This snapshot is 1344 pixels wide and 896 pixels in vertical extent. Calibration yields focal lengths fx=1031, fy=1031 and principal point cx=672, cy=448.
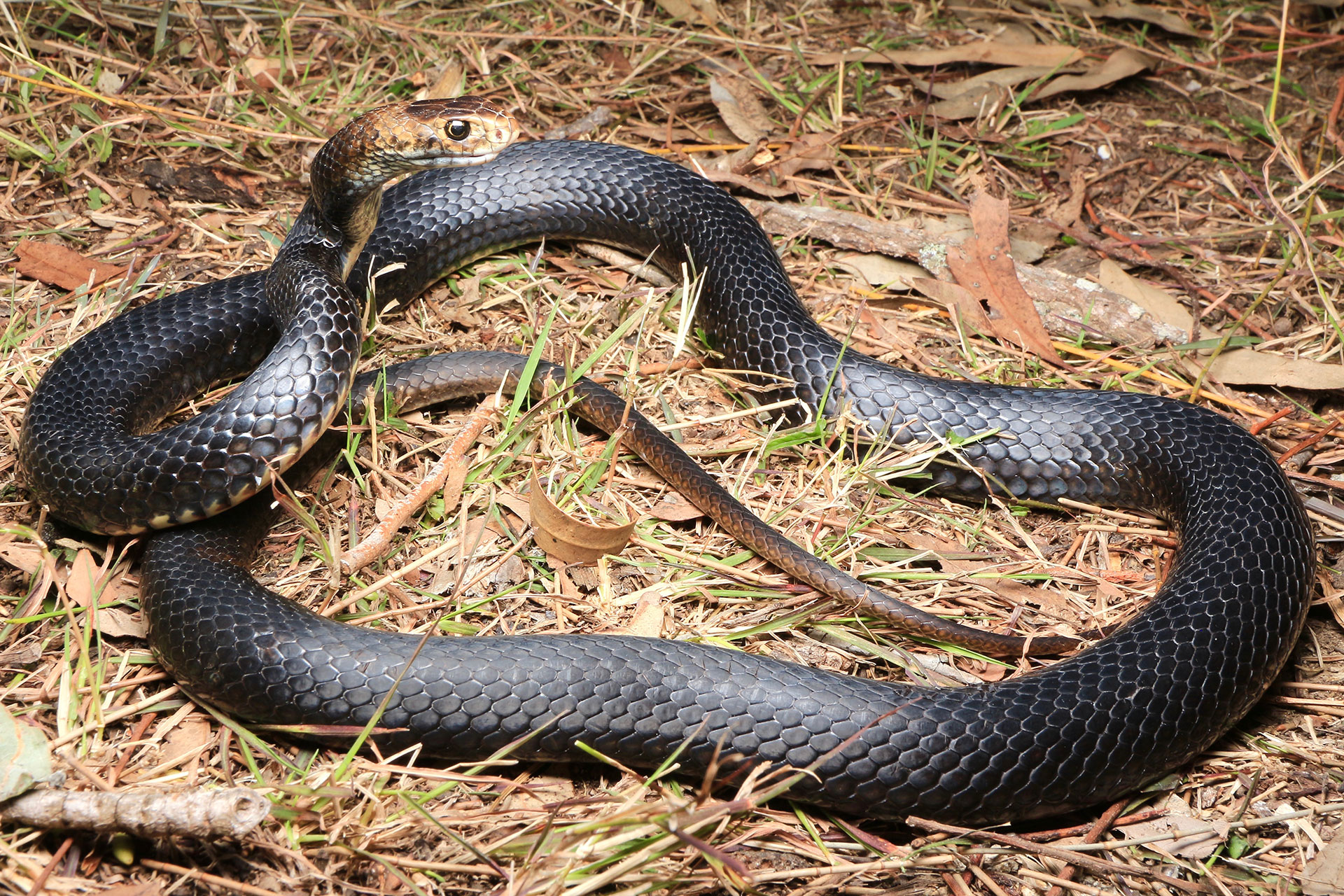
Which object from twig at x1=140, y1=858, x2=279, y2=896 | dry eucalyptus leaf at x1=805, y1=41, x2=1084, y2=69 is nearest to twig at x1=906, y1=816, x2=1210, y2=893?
twig at x1=140, y1=858, x2=279, y2=896

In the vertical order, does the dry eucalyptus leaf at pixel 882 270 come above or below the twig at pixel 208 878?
above

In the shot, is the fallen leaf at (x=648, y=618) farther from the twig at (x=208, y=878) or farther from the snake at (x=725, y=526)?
the twig at (x=208, y=878)

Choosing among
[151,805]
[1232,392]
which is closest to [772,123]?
[1232,392]

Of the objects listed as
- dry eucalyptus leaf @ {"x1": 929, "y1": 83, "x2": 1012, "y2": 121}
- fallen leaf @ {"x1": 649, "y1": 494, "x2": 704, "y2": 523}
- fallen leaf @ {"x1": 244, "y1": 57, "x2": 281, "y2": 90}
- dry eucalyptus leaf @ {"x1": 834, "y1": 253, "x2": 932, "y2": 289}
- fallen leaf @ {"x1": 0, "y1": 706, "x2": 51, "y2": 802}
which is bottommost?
fallen leaf @ {"x1": 0, "y1": 706, "x2": 51, "y2": 802}

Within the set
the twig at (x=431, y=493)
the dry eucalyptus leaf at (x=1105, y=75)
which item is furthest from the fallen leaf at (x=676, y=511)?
the dry eucalyptus leaf at (x=1105, y=75)

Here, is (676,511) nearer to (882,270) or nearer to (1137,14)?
(882,270)

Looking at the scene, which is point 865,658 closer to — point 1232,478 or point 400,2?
point 1232,478

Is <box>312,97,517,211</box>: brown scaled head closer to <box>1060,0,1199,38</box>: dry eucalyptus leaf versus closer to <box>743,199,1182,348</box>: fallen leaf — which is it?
<box>743,199,1182,348</box>: fallen leaf

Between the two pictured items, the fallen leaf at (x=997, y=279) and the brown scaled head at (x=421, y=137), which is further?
Result: the fallen leaf at (x=997, y=279)
